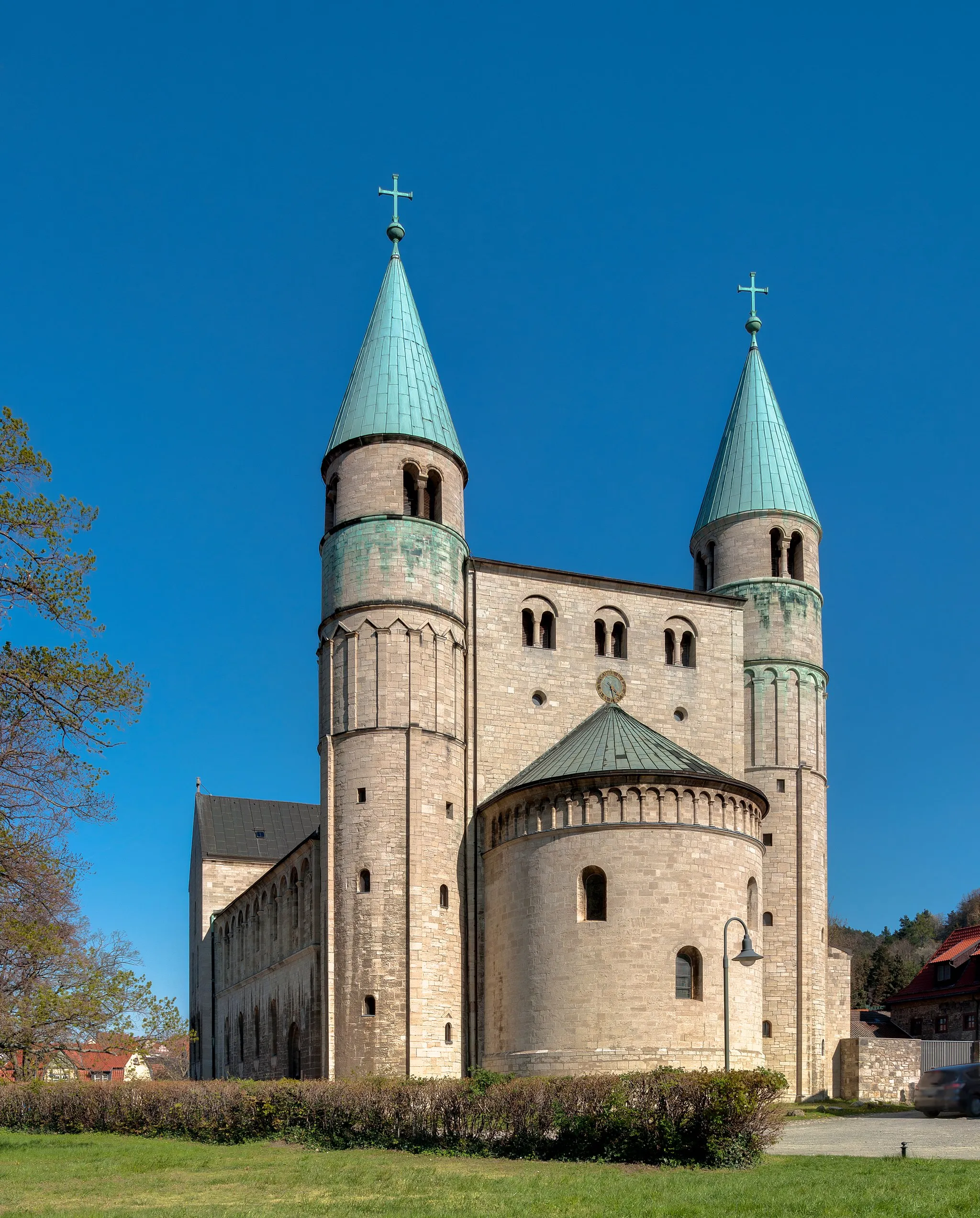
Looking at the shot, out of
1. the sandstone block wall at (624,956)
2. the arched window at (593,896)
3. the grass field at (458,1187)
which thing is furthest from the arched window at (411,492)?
the grass field at (458,1187)

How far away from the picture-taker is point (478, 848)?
41.0 meters

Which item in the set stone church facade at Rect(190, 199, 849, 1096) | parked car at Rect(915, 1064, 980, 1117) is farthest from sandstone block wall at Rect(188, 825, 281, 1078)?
parked car at Rect(915, 1064, 980, 1117)

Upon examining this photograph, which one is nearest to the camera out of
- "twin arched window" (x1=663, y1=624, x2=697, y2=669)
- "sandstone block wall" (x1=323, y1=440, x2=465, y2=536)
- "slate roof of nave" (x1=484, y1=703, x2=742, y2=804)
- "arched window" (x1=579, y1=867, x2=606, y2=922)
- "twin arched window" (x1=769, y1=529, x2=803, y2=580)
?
"arched window" (x1=579, y1=867, x2=606, y2=922)

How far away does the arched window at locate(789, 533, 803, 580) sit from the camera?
4844cm

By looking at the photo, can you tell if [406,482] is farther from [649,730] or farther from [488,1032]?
[488,1032]

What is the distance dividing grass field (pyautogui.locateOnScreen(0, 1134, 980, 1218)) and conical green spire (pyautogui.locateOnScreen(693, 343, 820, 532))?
30636mm

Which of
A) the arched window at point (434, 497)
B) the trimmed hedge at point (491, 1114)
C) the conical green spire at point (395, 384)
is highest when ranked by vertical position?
the conical green spire at point (395, 384)

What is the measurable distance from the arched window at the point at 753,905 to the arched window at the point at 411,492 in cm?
1580

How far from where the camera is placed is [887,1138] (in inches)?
1002

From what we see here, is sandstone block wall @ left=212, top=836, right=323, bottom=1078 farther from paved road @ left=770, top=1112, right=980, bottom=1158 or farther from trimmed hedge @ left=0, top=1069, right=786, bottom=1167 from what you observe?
paved road @ left=770, top=1112, right=980, bottom=1158

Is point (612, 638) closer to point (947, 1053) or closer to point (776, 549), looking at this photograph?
point (776, 549)

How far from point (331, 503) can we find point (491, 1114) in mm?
25179

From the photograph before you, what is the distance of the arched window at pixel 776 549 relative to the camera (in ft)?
159

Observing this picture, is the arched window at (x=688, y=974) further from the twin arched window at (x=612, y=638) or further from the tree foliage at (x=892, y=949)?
the tree foliage at (x=892, y=949)
